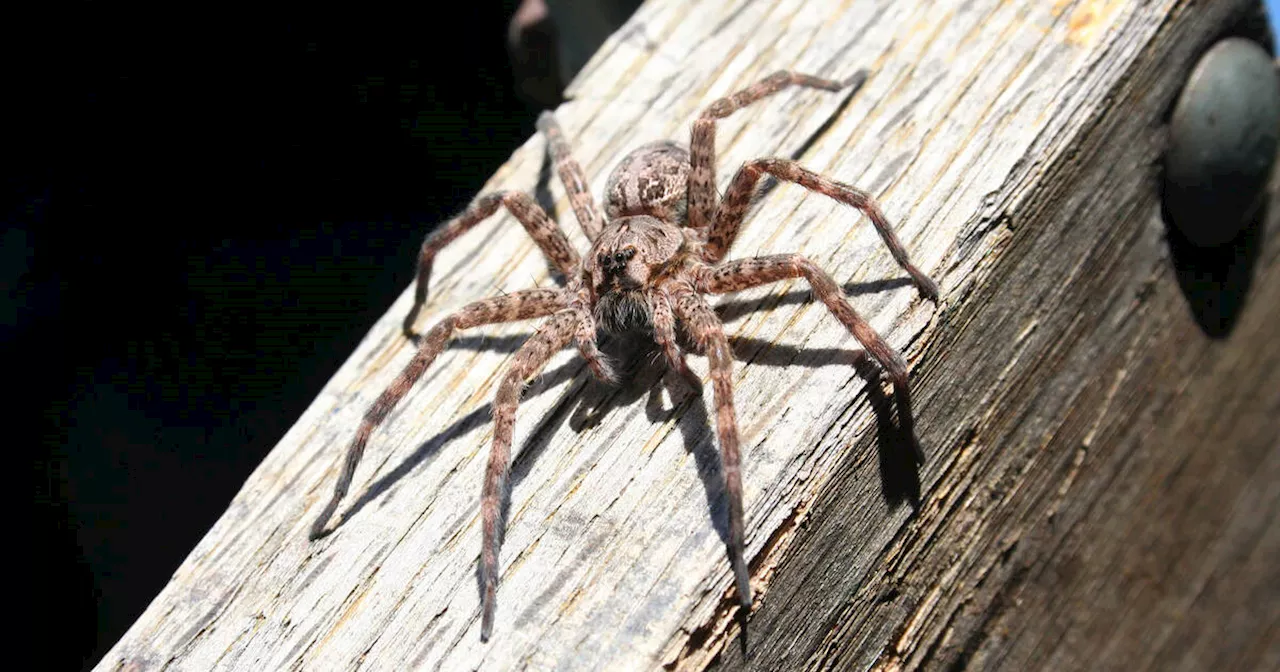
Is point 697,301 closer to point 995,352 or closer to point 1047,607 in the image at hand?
point 995,352

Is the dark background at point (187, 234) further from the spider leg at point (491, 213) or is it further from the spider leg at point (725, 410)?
the spider leg at point (725, 410)

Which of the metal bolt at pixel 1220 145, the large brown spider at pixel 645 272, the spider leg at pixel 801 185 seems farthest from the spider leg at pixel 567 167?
the metal bolt at pixel 1220 145

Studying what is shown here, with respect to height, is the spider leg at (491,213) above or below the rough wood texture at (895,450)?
above

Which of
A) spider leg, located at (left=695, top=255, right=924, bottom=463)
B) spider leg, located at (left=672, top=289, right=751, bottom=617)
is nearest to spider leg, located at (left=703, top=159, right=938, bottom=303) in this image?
spider leg, located at (left=695, top=255, right=924, bottom=463)

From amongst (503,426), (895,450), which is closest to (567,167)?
(503,426)

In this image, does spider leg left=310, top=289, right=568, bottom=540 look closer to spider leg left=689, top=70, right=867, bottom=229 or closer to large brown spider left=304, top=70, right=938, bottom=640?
large brown spider left=304, top=70, right=938, bottom=640

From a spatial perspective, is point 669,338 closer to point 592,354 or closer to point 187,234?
point 592,354

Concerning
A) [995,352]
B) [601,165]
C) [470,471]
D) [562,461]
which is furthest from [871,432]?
[601,165]
